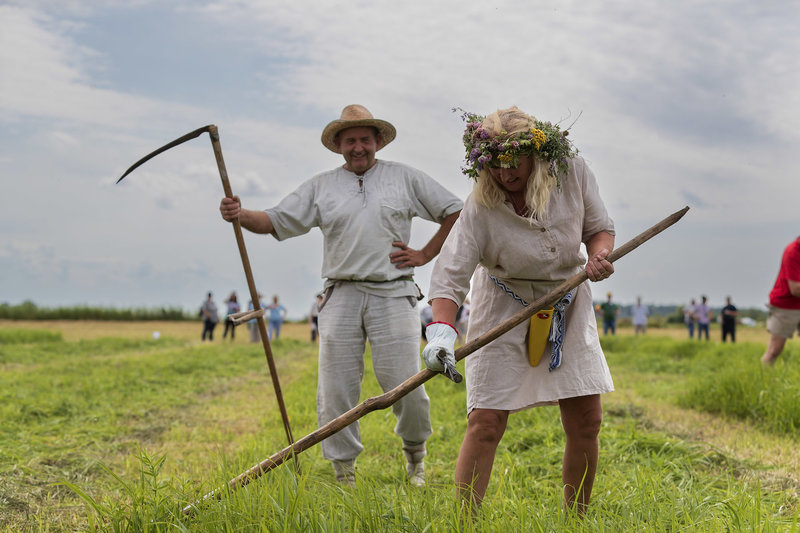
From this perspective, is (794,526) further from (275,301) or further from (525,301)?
(275,301)

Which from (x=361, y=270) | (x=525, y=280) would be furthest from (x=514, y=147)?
(x=361, y=270)

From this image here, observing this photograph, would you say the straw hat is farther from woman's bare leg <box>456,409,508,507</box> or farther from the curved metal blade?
woman's bare leg <box>456,409,508,507</box>

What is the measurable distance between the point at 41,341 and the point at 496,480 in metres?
18.8

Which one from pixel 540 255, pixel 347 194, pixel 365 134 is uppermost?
pixel 365 134

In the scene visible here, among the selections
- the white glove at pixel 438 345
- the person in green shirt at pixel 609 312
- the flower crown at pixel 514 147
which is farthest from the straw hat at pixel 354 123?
the person in green shirt at pixel 609 312

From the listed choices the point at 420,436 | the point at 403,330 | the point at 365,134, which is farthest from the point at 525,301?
the point at 365,134

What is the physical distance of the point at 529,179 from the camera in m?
2.91

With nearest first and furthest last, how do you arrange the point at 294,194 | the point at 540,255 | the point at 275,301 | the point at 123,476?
the point at 540,255 → the point at 294,194 → the point at 123,476 → the point at 275,301

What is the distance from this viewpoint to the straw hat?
160 inches

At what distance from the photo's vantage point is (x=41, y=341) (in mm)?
19688

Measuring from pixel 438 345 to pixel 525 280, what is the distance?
0.60 metres

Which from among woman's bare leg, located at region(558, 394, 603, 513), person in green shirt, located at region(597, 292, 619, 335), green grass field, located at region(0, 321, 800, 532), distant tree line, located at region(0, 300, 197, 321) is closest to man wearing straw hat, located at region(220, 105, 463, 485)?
green grass field, located at region(0, 321, 800, 532)

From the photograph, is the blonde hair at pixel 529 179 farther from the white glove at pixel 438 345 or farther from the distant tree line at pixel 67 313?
the distant tree line at pixel 67 313

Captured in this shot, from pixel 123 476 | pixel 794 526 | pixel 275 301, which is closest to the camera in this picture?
pixel 794 526
